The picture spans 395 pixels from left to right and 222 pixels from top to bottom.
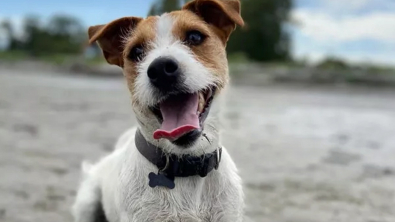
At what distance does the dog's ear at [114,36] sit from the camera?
3904 millimetres

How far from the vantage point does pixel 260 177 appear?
6.57 metres

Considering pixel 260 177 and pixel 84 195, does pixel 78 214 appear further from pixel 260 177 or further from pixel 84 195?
pixel 260 177

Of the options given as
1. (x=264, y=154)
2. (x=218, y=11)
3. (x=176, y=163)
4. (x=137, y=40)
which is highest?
(x=218, y=11)

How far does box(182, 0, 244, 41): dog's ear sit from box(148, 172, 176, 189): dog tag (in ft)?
3.98

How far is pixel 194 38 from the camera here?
3605mm

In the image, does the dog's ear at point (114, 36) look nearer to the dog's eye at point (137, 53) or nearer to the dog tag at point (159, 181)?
the dog's eye at point (137, 53)

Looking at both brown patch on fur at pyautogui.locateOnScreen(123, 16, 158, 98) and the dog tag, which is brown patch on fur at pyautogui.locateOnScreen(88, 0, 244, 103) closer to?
brown patch on fur at pyautogui.locateOnScreen(123, 16, 158, 98)

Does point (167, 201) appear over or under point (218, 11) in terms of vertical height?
under

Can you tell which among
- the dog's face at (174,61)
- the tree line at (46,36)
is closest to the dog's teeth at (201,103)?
the dog's face at (174,61)

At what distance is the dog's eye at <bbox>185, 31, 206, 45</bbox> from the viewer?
11.8ft

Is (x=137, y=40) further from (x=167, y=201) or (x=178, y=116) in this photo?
(x=167, y=201)

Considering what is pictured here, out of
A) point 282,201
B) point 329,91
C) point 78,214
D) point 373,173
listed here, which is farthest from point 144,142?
point 329,91

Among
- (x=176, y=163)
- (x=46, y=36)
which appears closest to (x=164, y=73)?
(x=176, y=163)

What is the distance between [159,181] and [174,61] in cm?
79
